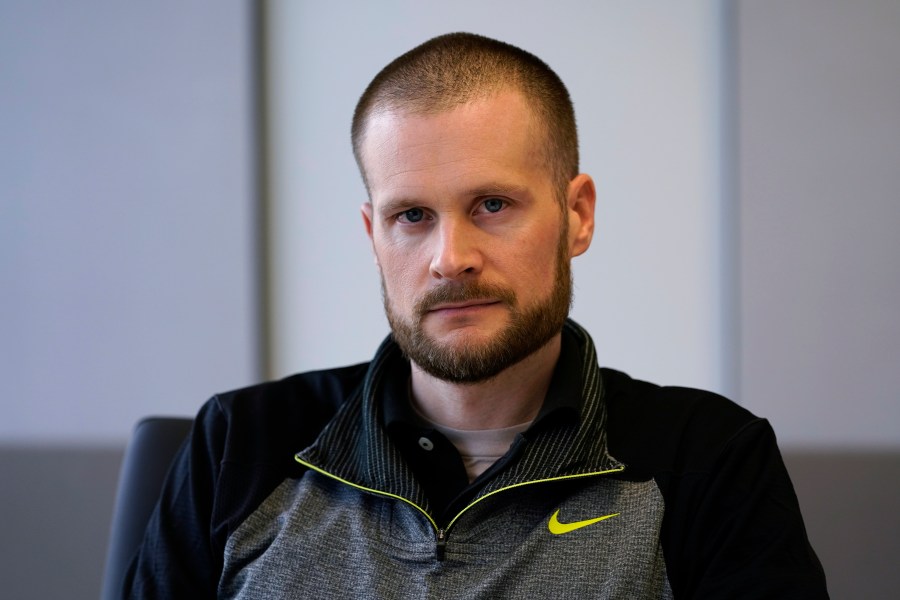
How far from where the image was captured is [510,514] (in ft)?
3.85

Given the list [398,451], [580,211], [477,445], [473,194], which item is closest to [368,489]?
[398,451]

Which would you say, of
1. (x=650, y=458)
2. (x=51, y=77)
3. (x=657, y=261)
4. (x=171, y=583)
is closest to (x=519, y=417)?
(x=650, y=458)

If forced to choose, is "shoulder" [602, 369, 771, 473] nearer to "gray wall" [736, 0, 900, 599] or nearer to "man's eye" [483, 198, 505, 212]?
"man's eye" [483, 198, 505, 212]

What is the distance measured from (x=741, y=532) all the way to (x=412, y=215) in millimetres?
575

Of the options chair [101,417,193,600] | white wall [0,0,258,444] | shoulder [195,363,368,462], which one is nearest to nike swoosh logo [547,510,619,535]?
shoulder [195,363,368,462]

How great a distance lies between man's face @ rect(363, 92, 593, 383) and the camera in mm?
1209

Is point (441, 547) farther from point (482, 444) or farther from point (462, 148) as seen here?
point (462, 148)

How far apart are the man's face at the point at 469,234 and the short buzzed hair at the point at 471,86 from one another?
0.02 metres

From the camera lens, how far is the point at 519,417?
1.32m

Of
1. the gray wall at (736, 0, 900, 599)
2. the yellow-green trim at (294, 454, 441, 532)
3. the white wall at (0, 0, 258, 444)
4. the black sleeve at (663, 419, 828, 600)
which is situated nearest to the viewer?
the black sleeve at (663, 419, 828, 600)

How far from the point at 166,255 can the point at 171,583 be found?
1.20 meters

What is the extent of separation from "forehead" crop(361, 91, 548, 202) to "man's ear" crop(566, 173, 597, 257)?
3.6 inches

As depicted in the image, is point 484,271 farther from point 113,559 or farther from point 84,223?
point 84,223

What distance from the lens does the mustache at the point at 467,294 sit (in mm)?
1201
